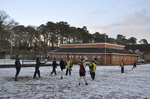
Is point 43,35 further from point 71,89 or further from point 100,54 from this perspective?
point 71,89

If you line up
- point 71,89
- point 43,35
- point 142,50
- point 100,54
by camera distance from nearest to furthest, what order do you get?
point 71,89, point 100,54, point 43,35, point 142,50

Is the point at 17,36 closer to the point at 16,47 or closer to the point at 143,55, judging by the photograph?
the point at 16,47

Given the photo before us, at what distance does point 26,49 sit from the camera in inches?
3551

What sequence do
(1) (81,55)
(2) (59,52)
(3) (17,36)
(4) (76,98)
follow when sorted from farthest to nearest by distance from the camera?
(3) (17,36) → (2) (59,52) → (1) (81,55) → (4) (76,98)

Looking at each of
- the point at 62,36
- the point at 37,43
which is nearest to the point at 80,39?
the point at 62,36

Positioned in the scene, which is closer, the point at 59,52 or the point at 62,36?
the point at 59,52

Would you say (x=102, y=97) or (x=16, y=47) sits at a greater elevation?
(x=16, y=47)

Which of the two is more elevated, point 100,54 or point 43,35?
point 43,35

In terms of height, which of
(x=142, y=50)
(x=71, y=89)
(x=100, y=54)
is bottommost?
(x=71, y=89)

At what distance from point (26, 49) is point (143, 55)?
211ft

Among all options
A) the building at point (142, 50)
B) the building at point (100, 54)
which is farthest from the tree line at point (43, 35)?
the building at point (142, 50)

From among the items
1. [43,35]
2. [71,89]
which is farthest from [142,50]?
[71,89]

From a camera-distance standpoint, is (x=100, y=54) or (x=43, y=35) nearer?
(x=100, y=54)

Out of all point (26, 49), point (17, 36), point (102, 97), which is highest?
point (17, 36)
